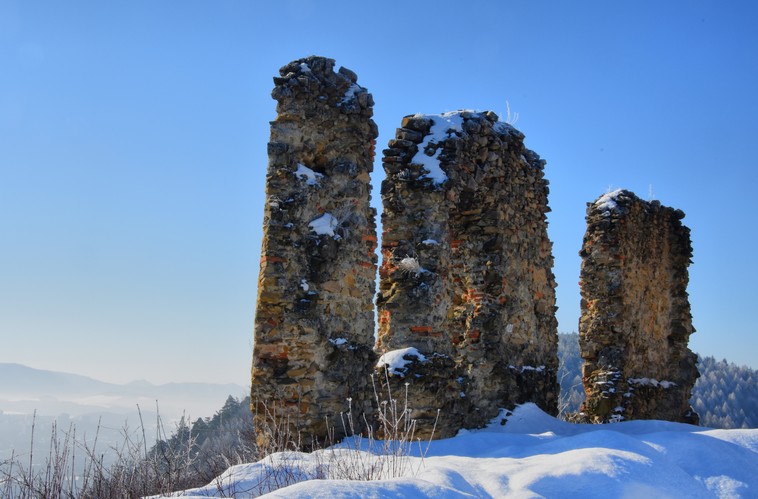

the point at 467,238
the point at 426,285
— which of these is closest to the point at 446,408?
the point at 426,285

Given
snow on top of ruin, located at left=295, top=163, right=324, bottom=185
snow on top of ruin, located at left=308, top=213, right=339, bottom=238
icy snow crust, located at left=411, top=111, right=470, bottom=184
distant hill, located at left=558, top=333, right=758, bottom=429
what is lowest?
distant hill, located at left=558, top=333, right=758, bottom=429

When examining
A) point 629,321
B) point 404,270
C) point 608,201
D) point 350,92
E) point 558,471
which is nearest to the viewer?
point 558,471

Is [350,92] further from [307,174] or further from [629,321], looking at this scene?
[629,321]

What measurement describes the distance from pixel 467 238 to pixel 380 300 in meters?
2.10

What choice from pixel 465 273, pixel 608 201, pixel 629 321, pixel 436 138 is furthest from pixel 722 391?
pixel 436 138

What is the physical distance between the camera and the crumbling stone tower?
38.3 ft

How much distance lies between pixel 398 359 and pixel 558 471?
9.24 ft

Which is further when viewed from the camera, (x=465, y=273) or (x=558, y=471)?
(x=465, y=273)

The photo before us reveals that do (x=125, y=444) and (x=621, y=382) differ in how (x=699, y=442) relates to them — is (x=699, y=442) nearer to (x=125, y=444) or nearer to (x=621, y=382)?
(x=125, y=444)

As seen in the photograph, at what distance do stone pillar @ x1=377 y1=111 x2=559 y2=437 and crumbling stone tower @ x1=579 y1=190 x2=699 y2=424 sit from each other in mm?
1818

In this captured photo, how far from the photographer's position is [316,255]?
6.62 meters

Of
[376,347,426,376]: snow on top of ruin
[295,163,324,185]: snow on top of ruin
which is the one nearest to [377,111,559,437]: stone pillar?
[376,347,426,376]: snow on top of ruin

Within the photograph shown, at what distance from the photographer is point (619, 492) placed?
424 cm

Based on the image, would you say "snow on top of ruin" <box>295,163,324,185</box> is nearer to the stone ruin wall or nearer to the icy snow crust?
the stone ruin wall
